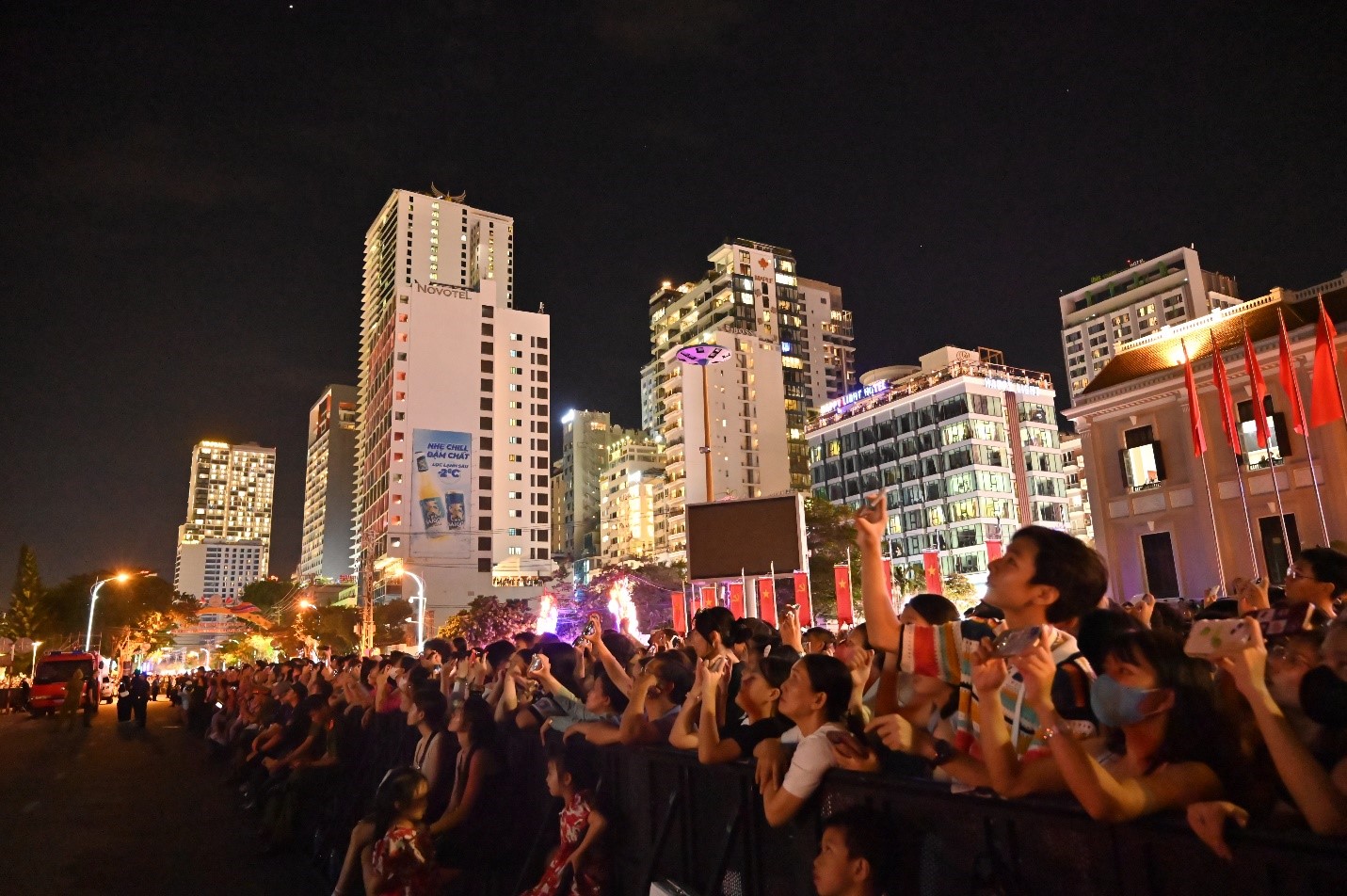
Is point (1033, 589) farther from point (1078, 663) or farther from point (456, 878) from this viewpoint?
point (456, 878)

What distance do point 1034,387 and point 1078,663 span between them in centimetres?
7819

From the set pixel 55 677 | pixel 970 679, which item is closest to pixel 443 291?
pixel 55 677

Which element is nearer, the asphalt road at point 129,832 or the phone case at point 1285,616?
the phone case at point 1285,616

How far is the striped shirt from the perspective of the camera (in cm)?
293

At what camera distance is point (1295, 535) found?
2255cm

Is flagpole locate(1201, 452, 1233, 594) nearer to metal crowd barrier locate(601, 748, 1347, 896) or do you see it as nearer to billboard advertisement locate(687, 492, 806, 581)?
billboard advertisement locate(687, 492, 806, 581)

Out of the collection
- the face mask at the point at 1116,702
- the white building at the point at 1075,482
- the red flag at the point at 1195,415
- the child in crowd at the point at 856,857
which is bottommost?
the child in crowd at the point at 856,857

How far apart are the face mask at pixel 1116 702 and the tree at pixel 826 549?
2087 inches

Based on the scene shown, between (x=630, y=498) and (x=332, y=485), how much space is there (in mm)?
61989

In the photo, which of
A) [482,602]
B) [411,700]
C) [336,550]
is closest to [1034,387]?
[482,602]

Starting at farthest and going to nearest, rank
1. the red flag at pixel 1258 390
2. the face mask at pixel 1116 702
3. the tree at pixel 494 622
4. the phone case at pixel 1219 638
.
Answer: the tree at pixel 494 622
the red flag at pixel 1258 390
the face mask at pixel 1116 702
the phone case at pixel 1219 638

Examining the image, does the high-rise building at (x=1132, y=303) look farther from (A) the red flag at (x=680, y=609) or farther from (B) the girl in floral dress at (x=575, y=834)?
(B) the girl in floral dress at (x=575, y=834)

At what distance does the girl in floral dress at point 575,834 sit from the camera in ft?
16.2

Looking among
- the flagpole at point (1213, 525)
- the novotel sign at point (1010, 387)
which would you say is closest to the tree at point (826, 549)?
the novotel sign at point (1010, 387)
